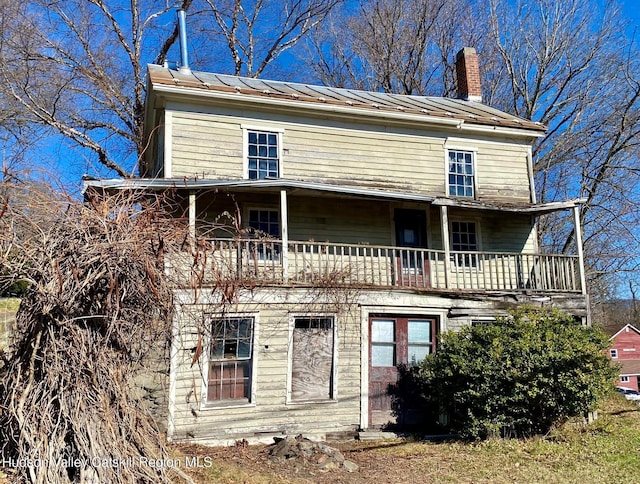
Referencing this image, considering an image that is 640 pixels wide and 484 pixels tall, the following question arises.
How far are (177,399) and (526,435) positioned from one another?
707 centimetres

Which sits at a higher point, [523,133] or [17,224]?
[523,133]

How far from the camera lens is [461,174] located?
15883 mm

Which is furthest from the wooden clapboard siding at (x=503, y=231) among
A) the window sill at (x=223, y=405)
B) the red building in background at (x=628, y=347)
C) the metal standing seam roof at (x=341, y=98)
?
the red building in background at (x=628, y=347)

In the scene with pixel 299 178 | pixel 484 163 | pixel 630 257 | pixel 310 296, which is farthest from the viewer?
pixel 630 257

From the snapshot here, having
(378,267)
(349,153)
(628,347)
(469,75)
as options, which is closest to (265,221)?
Answer: (349,153)

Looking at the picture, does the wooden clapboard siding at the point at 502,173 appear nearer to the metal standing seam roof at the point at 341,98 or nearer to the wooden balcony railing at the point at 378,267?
the metal standing seam roof at the point at 341,98

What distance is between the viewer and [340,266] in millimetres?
12812

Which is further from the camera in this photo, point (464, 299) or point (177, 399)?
point (464, 299)

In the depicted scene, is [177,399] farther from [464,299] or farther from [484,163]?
[484,163]

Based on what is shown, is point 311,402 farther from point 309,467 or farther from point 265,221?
point 265,221

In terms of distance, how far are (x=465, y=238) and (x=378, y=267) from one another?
406cm

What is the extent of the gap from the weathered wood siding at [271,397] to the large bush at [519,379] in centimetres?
184

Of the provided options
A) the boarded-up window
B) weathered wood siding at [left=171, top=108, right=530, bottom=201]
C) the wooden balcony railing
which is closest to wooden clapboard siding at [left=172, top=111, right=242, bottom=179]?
weathered wood siding at [left=171, top=108, right=530, bottom=201]

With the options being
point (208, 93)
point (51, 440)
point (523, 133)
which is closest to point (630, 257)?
point (523, 133)
